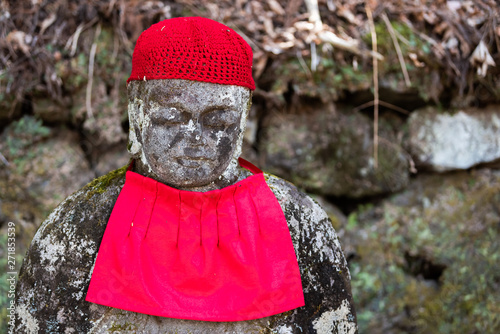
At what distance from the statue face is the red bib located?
0.23 ft

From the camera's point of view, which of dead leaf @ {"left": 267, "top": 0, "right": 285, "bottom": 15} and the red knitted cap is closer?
the red knitted cap

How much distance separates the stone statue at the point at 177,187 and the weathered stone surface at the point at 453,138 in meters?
1.35

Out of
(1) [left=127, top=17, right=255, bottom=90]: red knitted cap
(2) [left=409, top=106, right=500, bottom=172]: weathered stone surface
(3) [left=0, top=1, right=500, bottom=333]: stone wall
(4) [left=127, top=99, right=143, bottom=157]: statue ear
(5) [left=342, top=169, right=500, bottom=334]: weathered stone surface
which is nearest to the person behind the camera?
(1) [left=127, top=17, right=255, bottom=90]: red knitted cap

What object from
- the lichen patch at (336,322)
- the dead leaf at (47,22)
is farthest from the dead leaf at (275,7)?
the lichen patch at (336,322)

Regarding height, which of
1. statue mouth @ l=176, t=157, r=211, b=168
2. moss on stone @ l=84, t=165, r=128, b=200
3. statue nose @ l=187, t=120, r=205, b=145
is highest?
statue nose @ l=187, t=120, r=205, b=145

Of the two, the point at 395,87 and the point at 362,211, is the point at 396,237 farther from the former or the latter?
the point at 395,87

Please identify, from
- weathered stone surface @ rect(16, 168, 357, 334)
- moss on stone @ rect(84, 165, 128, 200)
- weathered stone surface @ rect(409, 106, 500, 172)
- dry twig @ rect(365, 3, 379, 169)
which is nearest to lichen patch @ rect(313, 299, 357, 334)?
weathered stone surface @ rect(16, 168, 357, 334)

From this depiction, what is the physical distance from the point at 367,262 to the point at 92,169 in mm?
1511

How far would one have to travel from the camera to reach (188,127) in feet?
3.59

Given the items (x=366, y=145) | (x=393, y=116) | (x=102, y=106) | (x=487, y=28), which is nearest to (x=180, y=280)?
(x=102, y=106)

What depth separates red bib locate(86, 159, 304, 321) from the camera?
112cm

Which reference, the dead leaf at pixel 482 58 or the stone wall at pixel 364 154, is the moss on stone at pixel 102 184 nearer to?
the stone wall at pixel 364 154

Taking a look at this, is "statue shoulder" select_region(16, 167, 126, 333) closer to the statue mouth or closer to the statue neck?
the statue neck

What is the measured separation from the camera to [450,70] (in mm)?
2301
